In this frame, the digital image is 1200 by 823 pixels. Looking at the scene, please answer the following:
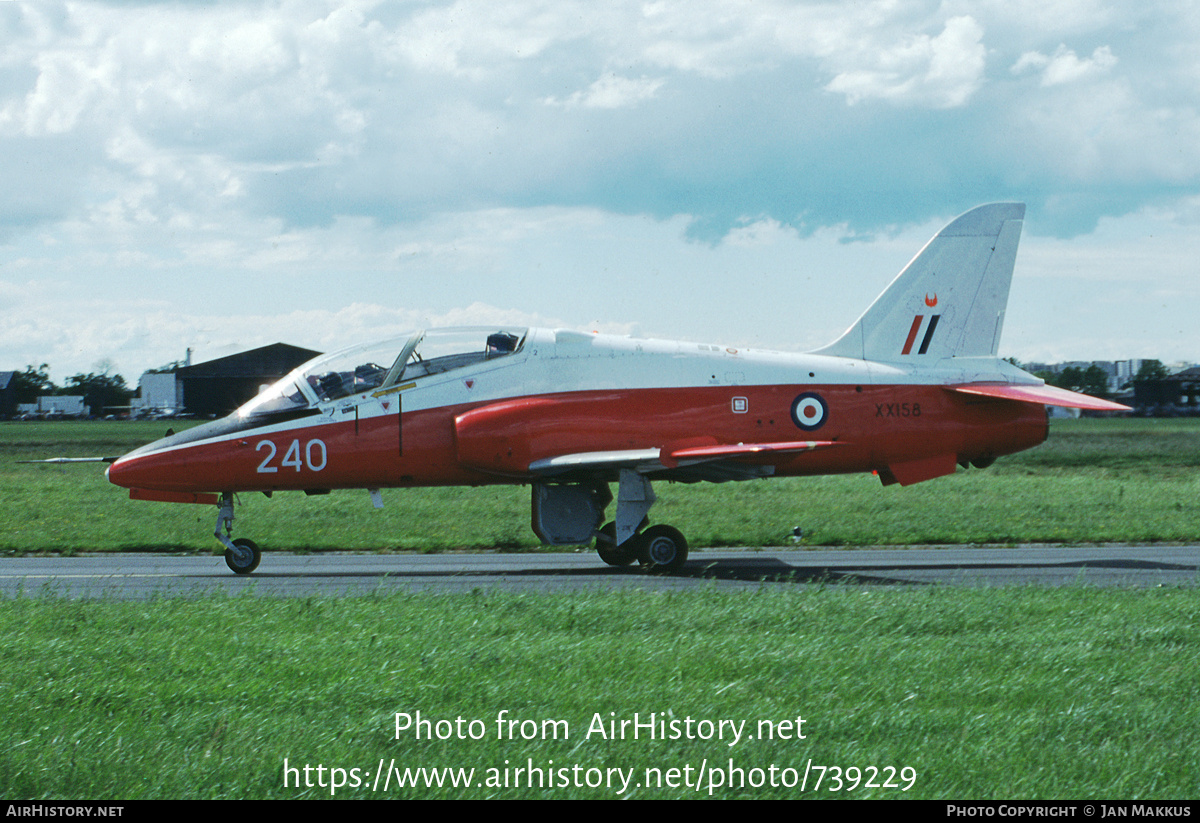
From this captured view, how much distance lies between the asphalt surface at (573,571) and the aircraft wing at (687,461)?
4.26 feet

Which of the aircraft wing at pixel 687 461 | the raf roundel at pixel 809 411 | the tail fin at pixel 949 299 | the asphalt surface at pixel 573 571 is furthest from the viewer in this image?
the tail fin at pixel 949 299

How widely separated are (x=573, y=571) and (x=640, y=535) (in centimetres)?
102

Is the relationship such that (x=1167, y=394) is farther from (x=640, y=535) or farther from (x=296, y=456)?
(x=296, y=456)

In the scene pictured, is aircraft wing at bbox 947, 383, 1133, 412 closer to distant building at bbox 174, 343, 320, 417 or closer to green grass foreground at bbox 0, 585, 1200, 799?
green grass foreground at bbox 0, 585, 1200, 799

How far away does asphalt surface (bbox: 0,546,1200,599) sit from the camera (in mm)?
12117

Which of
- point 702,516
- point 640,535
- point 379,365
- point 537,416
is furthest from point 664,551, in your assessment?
point 702,516

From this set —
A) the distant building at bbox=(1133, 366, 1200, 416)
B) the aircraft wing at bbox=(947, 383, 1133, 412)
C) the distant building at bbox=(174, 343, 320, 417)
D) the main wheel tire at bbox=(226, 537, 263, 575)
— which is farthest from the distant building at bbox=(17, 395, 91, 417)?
the aircraft wing at bbox=(947, 383, 1133, 412)

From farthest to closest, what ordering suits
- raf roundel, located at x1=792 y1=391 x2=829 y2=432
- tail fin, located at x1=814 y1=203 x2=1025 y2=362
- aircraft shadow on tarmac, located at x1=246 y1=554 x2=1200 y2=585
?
tail fin, located at x1=814 y1=203 x2=1025 y2=362, raf roundel, located at x1=792 y1=391 x2=829 y2=432, aircraft shadow on tarmac, located at x1=246 y1=554 x2=1200 y2=585

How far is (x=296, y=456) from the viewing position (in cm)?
1452

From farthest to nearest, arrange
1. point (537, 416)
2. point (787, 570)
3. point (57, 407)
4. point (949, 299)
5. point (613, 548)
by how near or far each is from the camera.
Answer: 1. point (57, 407)
2. point (949, 299)
3. point (613, 548)
4. point (537, 416)
5. point (787, 570)

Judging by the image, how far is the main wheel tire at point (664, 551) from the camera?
46.2 feet

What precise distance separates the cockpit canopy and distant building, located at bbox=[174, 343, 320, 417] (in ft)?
265

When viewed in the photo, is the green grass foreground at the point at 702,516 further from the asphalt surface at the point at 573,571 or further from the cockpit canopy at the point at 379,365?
the cockpit canopy at the point at 379,365

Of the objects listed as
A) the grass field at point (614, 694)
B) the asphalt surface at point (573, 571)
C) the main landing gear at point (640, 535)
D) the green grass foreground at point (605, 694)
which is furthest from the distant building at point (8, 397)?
the green grass foreground at point (605, 694)
